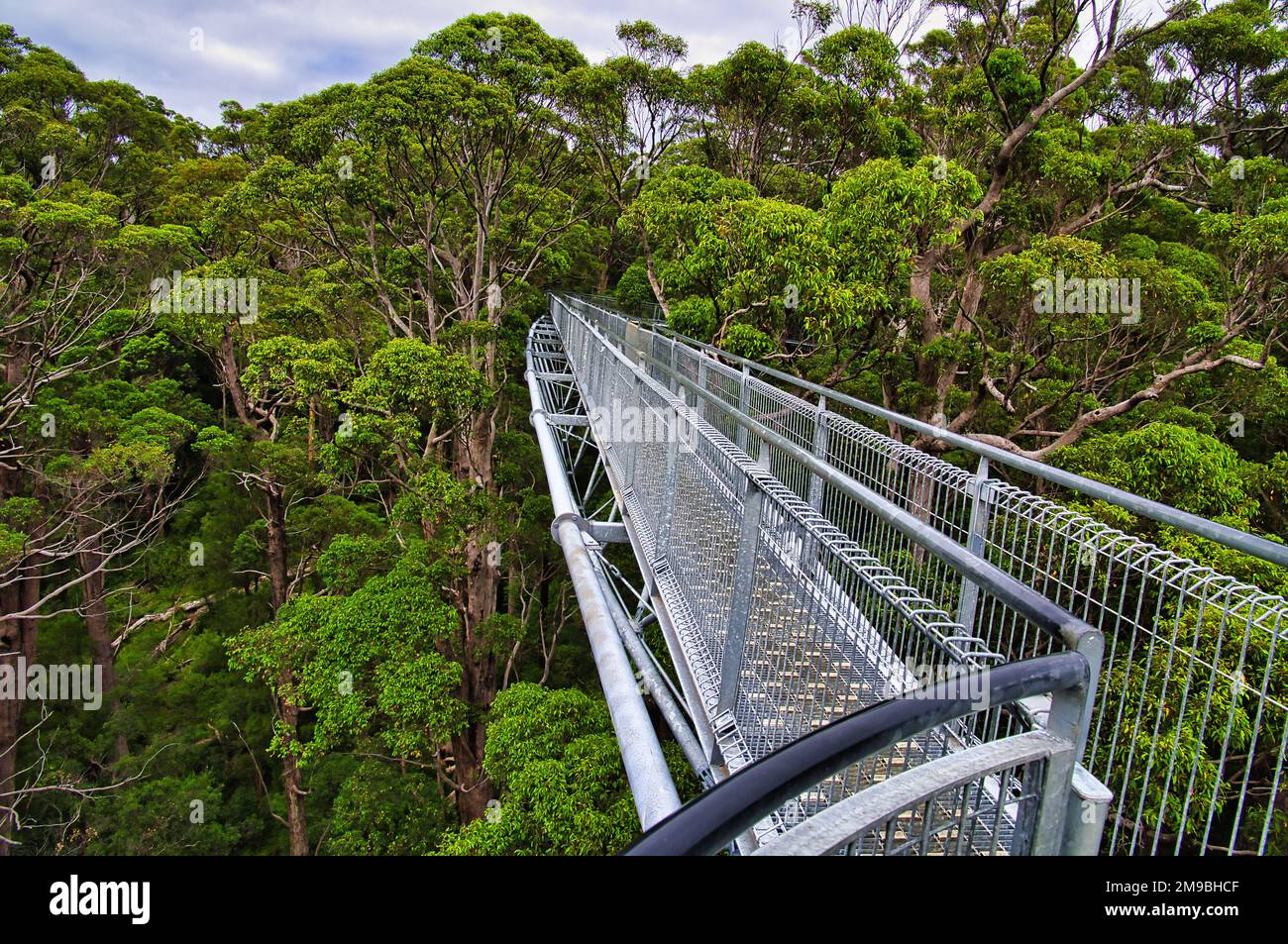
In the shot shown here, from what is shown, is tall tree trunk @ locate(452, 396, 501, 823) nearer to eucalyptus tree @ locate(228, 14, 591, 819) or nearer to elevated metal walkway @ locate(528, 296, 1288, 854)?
eucalyptus tree @ locate(228, 14, 591, 819)

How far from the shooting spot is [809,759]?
858mm

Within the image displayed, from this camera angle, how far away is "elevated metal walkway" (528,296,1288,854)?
930 mm

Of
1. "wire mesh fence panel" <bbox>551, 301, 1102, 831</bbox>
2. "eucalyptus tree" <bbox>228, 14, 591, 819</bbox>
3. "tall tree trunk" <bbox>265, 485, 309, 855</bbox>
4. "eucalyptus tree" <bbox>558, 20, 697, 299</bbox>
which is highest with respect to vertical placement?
"eucalyptus tree" <bbox>558, 20, 697, 299</bbox>

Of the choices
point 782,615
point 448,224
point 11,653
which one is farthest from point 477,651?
point 782,615

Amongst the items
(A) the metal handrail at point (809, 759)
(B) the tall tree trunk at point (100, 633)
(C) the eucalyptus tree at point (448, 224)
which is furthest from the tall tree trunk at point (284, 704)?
(A) the metal handrail at point (809, 759)

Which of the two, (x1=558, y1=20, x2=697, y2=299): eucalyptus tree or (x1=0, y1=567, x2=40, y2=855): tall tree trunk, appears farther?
(x1=558, y1=20, x2=697, y2=299): eucalyptus tree

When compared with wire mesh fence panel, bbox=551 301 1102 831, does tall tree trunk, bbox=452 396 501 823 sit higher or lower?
lower

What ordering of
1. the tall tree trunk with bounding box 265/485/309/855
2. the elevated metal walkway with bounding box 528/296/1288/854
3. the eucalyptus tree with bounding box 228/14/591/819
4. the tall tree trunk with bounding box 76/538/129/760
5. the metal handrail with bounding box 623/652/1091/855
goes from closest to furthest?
the metal handrail with bounding box 623/652/1091/855 < the elevated metal walkway with bounding box 528/296/1288/854 < the eucalyptus tree with bounding box 228/14/591/819 < the tall tree trunk with bounding box 265/485/309/855 < the tall tree trunk with bounding box 76/538/129/760

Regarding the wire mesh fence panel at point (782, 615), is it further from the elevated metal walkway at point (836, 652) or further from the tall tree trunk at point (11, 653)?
the tall tree trunk at point (11, 653)

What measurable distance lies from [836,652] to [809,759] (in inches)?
58.6

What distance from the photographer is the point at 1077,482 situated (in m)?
2.73

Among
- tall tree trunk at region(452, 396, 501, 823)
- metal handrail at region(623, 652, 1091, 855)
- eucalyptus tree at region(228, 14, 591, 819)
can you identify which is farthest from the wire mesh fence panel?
tall tree trunk at region(452, 396, 501, 823)

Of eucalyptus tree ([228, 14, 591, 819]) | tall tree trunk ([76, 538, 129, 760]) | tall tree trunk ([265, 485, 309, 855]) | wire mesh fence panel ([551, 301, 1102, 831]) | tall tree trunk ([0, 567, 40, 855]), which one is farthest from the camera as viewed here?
tall tree trunk ([76, 538, 129, 760])

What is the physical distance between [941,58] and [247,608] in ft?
72.1
